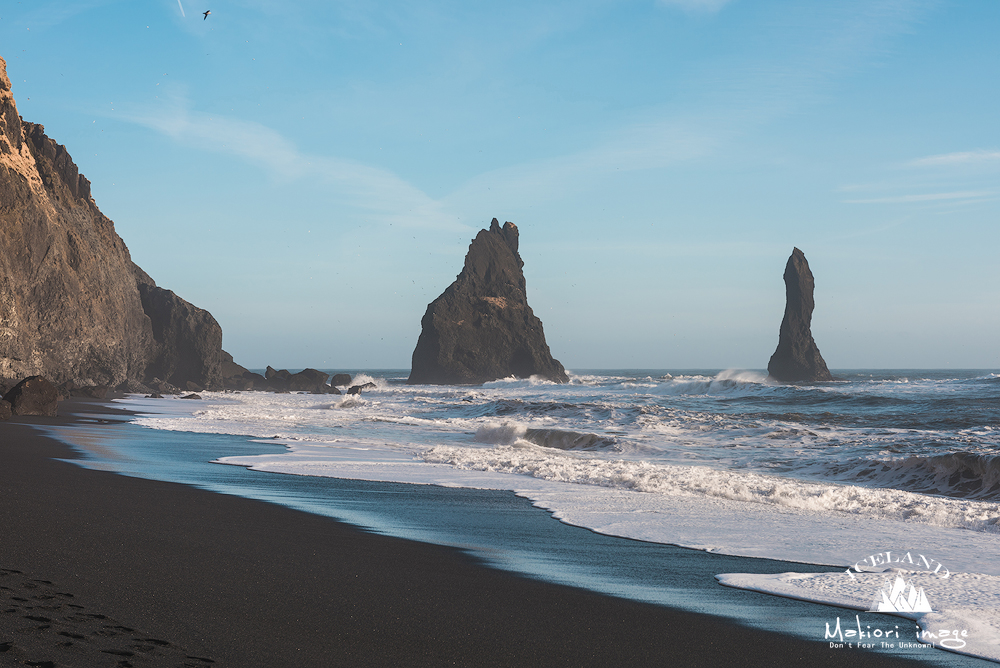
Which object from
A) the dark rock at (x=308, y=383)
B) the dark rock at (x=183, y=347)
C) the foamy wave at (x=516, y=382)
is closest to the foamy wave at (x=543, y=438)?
the dark rock at (x=308, y=383)

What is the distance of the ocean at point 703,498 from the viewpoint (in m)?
4.56

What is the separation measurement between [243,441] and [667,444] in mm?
10145

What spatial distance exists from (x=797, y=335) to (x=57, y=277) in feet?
227

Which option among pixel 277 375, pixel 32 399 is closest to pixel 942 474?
pixel 32 399

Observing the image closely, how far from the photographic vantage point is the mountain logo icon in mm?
4332

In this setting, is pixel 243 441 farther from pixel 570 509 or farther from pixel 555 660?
pixel 555 660

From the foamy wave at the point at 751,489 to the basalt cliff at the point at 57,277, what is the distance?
23.3 meters

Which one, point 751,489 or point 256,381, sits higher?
point 256,381

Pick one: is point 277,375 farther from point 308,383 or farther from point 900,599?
point 900,599

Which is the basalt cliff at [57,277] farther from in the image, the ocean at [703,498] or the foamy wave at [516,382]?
the foamy wave at [516,382]

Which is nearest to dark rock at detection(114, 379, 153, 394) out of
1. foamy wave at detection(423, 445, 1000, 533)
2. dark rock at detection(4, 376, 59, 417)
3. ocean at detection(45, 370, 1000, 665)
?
dark rock at detection(4, 376, 59, 417)

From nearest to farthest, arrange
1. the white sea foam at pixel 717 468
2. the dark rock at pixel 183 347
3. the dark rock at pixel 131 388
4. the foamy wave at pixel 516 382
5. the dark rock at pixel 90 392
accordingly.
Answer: the white sea foam at pixel 717 468 → the dark rock at pixel 90 392 → the dark rock at pixel 131 388 → the dark rock at pixel 183 347 → the foamy wave at pixel 516 382

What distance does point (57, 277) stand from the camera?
3200 centimetres

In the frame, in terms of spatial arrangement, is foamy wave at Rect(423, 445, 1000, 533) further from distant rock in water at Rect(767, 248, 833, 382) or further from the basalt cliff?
distant rock in water at Rect(767, 248, 833, 382)
